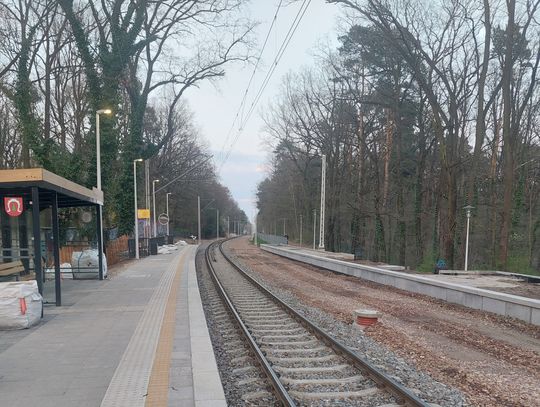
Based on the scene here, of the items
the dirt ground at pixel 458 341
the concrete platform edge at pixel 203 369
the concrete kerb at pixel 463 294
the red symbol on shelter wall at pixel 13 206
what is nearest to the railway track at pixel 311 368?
the concrete platform edge at pixel 203 369

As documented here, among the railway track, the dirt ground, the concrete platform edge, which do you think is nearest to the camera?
the concrete platform edge

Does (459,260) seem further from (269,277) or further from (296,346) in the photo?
(296,346)

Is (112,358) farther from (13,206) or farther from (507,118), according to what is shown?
(507,118)

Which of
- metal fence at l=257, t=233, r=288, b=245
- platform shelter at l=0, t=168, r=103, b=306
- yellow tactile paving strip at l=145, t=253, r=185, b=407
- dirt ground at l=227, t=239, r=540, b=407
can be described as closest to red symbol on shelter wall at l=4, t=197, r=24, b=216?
platform shelter at l=0, t=168, r=103, b=306

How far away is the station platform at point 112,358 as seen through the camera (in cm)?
519

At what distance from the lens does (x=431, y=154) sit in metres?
38.8

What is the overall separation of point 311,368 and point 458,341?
354cm

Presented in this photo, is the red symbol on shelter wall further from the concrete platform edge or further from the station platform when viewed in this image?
the concrete platform edge

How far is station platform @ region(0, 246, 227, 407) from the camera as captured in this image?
519cm

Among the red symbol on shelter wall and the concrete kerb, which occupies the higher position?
the red symbol on shelter wall

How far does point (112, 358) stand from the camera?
670 centimetres

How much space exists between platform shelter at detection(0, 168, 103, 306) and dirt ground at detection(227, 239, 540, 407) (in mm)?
6838

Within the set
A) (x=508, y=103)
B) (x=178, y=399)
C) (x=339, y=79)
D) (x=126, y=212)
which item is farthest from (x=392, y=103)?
(x=178, y=399)

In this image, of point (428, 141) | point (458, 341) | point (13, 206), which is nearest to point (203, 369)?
point (458, 341)
